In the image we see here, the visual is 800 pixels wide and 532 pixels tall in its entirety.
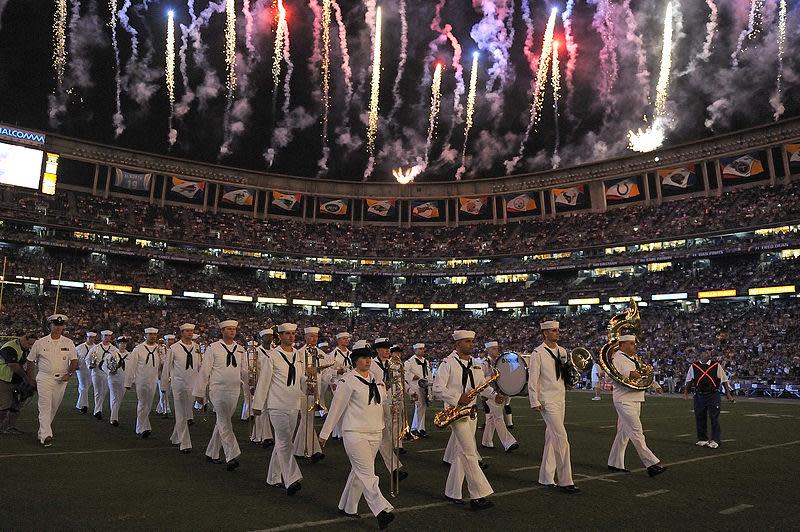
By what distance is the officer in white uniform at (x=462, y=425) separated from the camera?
829cm

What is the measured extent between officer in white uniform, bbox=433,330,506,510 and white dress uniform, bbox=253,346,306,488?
7.53ft

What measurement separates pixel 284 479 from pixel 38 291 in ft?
189

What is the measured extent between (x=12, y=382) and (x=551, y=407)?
38.5ft

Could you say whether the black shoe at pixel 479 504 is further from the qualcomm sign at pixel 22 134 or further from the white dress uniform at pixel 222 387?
the qualcomm sign at pixel 22 134

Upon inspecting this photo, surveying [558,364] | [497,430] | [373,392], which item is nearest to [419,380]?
[497,430]

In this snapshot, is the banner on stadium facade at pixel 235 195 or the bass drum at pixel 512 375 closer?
the bass drum at pixel 512 375

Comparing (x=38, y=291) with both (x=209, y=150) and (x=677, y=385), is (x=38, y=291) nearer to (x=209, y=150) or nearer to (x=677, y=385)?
(x=209, y=150)

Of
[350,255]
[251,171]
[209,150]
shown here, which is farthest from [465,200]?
[209,150]

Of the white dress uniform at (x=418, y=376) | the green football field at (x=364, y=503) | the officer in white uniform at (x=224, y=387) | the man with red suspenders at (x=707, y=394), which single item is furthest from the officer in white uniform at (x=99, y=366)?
the man with red suspenders at (x=707, y=394)

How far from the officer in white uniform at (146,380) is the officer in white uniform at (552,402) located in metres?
9.94

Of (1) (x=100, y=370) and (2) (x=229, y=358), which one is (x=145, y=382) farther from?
(2) (x=229, y=358)

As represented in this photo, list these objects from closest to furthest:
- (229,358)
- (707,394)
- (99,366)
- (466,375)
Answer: (466,375)
(229,358)
(707,394)
(99,366)

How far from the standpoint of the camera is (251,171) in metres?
73.4

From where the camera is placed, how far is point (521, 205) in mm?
72125
